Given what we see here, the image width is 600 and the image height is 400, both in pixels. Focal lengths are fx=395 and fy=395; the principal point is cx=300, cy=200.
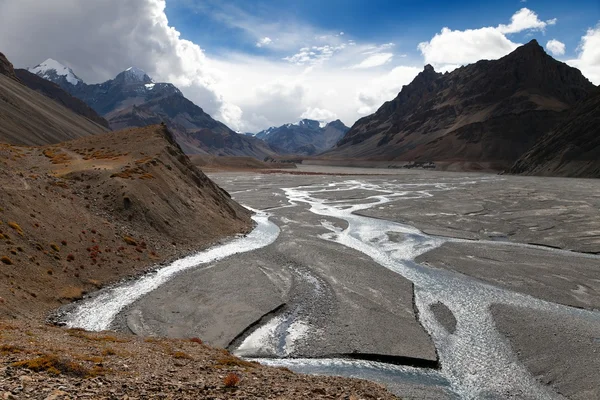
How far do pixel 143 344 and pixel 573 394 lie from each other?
63.6ft

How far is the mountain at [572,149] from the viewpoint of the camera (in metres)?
152

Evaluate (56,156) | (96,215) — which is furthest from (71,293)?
(56,156)

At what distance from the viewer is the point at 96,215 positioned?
38125 mm

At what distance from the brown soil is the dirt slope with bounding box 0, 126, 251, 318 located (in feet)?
23.8

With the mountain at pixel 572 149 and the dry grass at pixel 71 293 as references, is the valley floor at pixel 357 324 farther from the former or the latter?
the mountain at pixel 572 149

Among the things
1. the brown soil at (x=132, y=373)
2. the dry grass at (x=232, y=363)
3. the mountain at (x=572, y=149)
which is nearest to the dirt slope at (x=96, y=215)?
the brown soil at (x=132, y=373)

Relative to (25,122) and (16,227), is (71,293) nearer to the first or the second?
(16,227)

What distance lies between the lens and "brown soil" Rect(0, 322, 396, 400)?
1185 cm

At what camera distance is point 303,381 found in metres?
15.7

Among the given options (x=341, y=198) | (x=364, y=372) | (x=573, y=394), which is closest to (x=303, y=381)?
(x=364, y=372)

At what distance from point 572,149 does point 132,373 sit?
192 metres

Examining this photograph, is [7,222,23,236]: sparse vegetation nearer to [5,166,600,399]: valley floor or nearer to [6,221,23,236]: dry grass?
[6,221,23,236]: dry grass

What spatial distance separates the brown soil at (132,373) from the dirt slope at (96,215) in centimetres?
725

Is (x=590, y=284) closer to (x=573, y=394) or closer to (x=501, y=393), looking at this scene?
(x=573, y=394)
